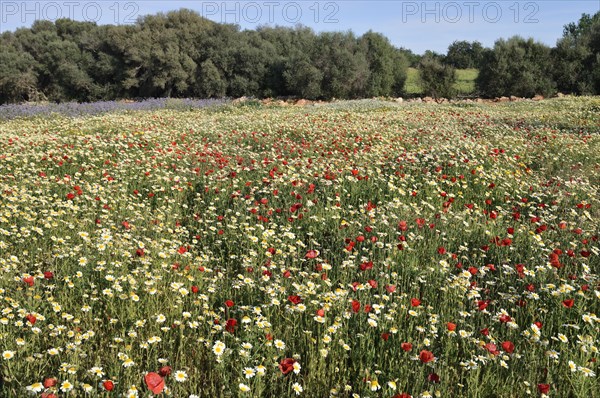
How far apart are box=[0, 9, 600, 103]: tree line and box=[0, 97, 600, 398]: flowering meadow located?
38204mm

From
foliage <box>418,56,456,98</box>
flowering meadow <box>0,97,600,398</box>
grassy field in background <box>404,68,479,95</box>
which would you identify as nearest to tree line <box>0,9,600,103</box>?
foliage <box>418,56,456,98</box>

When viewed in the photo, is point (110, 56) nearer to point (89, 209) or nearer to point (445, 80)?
point (445, 80)

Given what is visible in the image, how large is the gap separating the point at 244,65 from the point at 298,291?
4759 cm

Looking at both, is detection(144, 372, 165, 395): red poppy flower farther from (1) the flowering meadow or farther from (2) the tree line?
(2) the tree line

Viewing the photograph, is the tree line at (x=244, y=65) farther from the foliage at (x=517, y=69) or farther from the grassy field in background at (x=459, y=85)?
the grassy field in background at (x=459, y=85)

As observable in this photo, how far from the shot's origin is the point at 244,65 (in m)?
48.8

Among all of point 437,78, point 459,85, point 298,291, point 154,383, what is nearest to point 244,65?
point 437,78

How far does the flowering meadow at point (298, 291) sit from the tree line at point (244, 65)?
38.2m

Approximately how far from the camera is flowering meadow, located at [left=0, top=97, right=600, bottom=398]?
3023 mm

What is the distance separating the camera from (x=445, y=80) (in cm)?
4366

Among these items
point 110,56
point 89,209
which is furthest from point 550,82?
point 89,209

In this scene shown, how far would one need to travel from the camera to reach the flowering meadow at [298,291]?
3.02 metres

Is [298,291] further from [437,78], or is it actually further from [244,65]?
[244,65]

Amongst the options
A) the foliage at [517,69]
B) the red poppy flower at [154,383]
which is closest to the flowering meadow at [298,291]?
the red poppy flower at [154,383]
